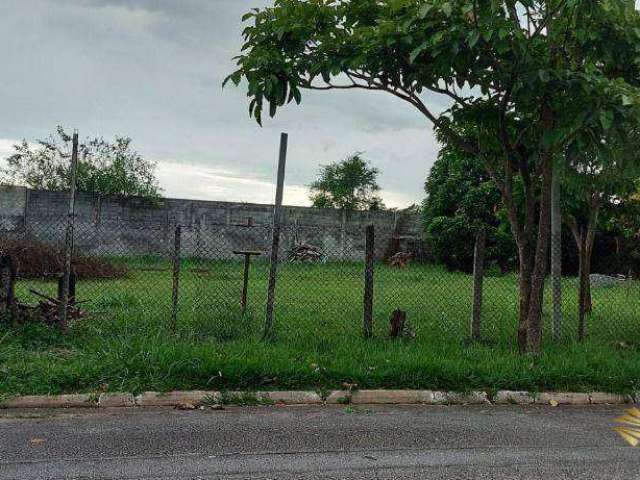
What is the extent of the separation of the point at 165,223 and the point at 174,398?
54.3ft

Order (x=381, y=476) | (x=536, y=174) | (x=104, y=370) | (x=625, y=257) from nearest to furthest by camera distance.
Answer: (x=381, y=476) → (x=104, y=370) → (x=536, y=174) → (x=625, y=257)

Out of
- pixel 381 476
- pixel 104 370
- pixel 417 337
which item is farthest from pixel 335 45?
pixel 381 476

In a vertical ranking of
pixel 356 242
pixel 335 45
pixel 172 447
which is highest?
pixel 335 45

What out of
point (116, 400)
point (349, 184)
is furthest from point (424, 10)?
point (349, 184)

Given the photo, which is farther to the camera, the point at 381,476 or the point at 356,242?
the point at 356,242

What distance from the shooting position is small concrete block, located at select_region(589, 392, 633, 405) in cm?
609

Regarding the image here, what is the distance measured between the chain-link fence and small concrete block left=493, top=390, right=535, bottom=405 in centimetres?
157

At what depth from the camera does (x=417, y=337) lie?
764cm

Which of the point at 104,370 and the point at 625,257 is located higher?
the point at 625,257

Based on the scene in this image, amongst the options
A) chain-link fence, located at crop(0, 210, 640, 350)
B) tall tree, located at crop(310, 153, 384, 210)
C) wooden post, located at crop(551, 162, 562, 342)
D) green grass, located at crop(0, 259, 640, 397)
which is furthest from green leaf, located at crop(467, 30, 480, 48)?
tall tree, located at crop(310, 153, 384, 210)

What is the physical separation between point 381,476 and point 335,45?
4.50 metres

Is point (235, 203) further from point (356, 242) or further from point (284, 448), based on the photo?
point (284, 448)

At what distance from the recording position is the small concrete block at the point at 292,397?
5.65 meters

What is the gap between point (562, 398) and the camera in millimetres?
6055
